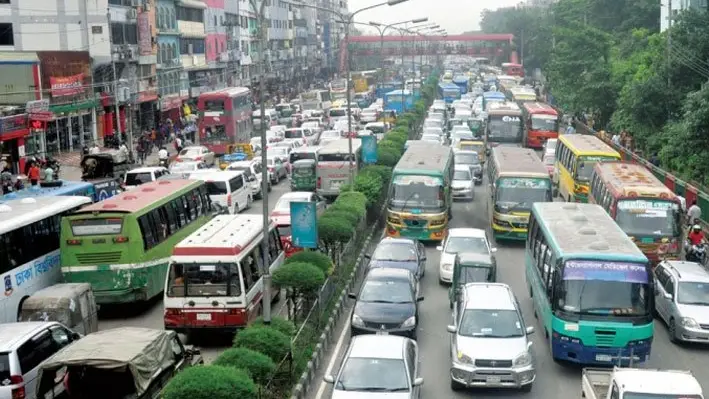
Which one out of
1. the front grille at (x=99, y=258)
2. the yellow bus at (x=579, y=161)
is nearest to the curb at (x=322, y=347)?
the front grille at (x=99, y=258)

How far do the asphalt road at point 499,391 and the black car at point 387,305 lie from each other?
75 centimetres

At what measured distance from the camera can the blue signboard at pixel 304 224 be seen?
2250cm

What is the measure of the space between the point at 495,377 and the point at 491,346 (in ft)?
2.08

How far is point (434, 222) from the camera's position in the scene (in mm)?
29359

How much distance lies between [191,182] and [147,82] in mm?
39697

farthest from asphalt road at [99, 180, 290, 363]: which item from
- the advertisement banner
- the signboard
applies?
the advertisement banner

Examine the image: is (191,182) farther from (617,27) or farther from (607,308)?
(617,27)

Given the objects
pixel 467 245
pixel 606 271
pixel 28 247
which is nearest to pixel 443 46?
pixel 467 245

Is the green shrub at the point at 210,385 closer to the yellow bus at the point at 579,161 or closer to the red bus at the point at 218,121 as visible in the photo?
the yellow bus at the point at 579,161

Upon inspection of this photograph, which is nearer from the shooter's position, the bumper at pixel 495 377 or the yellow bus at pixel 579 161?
the bumper at pixel 495 377

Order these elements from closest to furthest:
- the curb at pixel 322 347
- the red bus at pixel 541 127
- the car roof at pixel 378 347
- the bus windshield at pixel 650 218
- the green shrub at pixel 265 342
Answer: the car roof at pixel 378 347, the green shrub at pixel 265 342, the curb at pixel 322 347, the bus windshield at pixel 650 218, the red bus at pixel 541 127

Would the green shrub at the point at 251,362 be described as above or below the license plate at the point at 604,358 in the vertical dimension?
above

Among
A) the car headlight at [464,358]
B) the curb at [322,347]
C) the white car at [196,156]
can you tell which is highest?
the white car at [196,156]

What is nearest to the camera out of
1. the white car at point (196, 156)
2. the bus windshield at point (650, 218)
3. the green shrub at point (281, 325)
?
the green shrub at point (281, 325)
